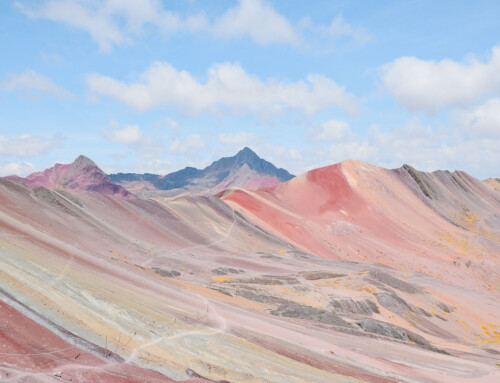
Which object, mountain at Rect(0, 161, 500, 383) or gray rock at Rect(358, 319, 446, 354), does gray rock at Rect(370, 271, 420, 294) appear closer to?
mountain at Rect(0, 161, 500, 383)

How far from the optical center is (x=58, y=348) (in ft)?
41.3

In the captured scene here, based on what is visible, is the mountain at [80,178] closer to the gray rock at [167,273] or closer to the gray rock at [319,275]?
the gray rock at [319,275]

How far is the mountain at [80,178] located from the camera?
436 ft

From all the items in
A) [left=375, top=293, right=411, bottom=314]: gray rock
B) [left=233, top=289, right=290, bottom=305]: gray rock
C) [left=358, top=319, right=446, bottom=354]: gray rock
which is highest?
[left=375, top=293, right=411, bottom=314]: gray rock

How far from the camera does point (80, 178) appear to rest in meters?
135

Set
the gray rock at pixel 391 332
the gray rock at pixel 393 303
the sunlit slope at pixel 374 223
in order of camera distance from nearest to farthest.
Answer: the gray rock at pixel 391 332 → the gray rock at pixel 393 303 → the sunlit slope at pixel 374 223

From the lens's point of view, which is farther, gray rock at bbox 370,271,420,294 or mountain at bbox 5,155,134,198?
mountain at bbox 5,155,134,198

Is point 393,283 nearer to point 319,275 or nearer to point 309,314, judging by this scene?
point 319,275

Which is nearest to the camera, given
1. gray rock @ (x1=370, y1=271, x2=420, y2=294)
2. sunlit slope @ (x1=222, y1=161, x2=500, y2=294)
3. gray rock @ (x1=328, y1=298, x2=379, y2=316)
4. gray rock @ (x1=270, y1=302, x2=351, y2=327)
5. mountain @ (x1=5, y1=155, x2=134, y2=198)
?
gray rock @ (x1=270, y1=302, x2=351, y2=327)

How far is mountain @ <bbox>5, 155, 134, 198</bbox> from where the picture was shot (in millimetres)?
132875

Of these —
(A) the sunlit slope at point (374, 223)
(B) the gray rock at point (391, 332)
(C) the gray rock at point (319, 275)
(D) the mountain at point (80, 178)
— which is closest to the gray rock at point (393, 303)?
(B) the gray rock at point (391, 332)

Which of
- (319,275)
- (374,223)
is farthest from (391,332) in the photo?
(374,223)

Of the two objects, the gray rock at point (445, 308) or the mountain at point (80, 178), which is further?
the mountain at point (80, 178)

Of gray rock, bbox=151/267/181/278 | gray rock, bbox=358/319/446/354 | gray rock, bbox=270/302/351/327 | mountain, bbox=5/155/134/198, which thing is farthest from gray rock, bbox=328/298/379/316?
mountain, bbox=5/155/134/198
